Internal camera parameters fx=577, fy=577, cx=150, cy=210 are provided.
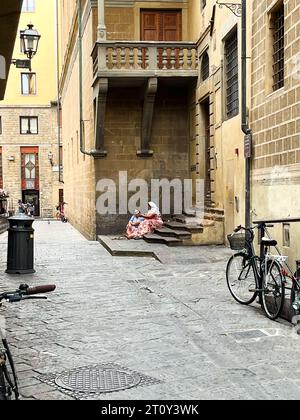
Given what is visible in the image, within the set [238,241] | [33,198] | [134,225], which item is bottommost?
[134,225]

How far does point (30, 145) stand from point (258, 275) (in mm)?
39370

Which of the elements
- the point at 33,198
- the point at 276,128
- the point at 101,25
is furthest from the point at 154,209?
the point at 33,198

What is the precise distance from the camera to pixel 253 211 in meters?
11.2

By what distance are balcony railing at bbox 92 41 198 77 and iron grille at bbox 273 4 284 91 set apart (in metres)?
6.15

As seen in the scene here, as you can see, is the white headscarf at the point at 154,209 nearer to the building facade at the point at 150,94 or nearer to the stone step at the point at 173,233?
the stone step at the point at 173,233

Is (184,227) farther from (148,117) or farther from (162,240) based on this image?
(148,117)

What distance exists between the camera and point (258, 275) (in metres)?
6.93

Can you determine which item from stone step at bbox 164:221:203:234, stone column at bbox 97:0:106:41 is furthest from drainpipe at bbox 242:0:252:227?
stone column at bbox 97:0:106:41

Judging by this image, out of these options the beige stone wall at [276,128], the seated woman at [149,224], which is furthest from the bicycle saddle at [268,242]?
the seated woman at [149,224]

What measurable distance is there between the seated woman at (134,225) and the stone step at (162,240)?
2.37 feet

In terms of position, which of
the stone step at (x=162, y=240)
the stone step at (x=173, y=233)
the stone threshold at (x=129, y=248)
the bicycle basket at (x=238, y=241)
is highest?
the bicycle basket at (x=238, y=241)

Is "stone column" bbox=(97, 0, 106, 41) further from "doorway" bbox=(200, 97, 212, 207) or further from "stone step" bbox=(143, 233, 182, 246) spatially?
"stone step" bbox=(143, 233, 182, 246)

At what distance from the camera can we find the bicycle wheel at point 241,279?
729 cm
